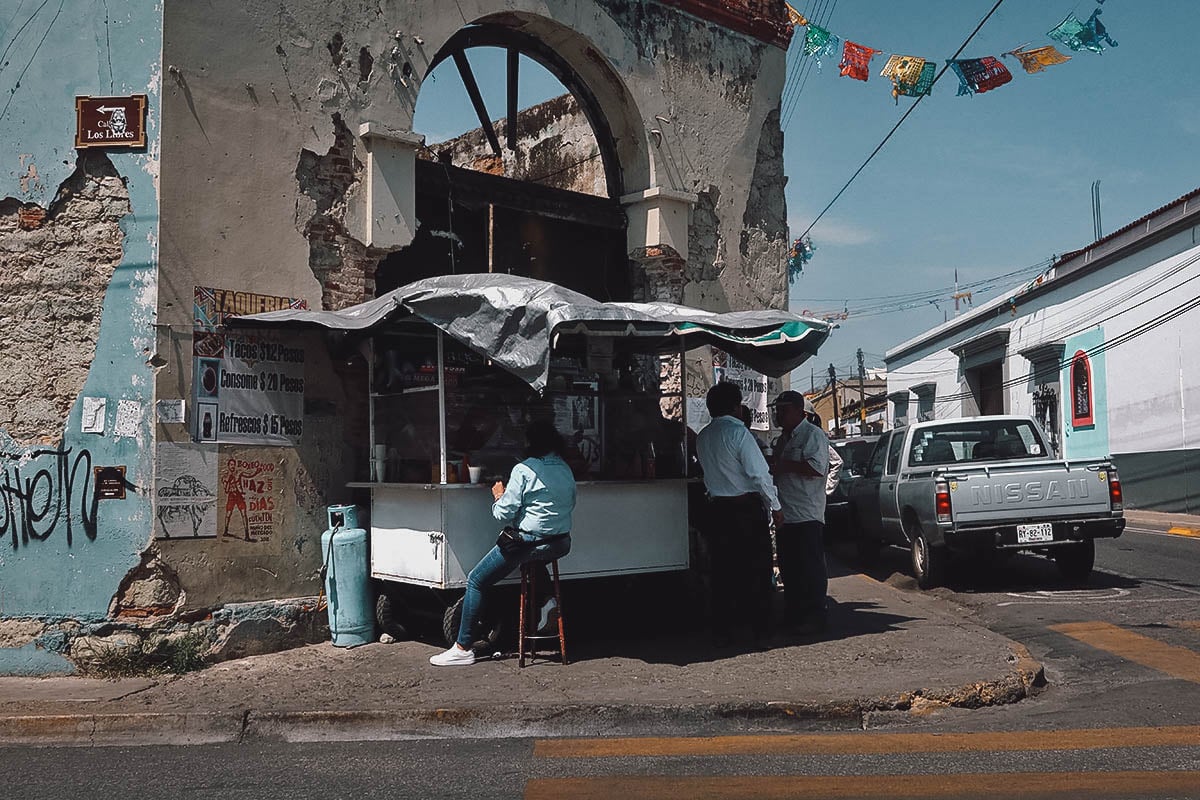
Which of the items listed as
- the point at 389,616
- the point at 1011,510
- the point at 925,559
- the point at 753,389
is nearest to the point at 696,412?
the point at 753,389

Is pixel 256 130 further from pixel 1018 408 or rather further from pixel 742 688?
pixel 1018 408

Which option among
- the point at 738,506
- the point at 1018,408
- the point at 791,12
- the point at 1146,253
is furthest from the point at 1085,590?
the point at 1018,408

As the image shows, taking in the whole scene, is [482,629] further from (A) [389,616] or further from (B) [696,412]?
(B) [696,412]

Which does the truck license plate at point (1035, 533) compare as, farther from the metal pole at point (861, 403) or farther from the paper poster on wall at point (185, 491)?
the metal pole at point (861, 403)

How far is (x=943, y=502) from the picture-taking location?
431 inches

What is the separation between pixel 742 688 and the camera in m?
6.59

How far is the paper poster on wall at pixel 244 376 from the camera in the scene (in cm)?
780

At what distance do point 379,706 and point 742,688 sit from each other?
2.17 meters

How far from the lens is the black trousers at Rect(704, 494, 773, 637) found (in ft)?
25.7

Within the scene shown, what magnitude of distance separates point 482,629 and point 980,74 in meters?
9.42

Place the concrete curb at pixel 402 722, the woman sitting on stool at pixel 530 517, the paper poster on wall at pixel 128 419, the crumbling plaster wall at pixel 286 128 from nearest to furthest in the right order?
the concrete curb at pixel 402 722 → the woman sitting on stool at pixel 530 517 → the paper poster on wall at pixel 128 419 → the crumbling plaster wall at pixel 286 128

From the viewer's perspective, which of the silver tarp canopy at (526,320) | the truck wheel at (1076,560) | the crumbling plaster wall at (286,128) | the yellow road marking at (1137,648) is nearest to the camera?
the silver tarp canopy at (526,320)

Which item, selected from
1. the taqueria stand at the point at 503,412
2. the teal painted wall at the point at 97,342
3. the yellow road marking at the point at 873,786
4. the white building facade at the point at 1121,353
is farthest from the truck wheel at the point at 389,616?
the white building facade at the point at 1121,353

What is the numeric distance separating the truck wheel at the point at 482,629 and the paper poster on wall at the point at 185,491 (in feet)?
5.88
